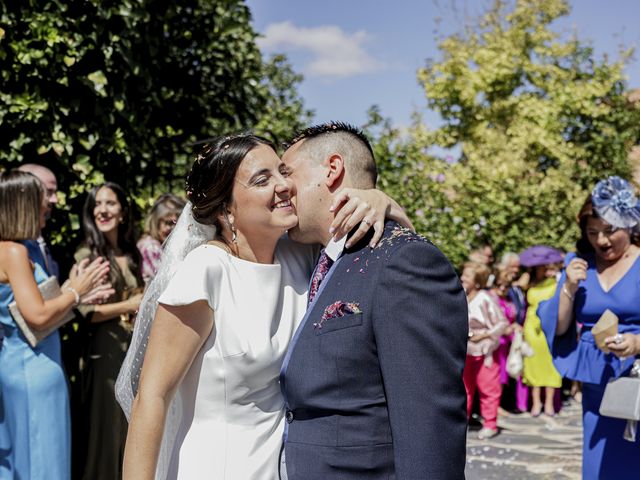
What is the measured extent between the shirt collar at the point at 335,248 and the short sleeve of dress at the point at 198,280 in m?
0.38

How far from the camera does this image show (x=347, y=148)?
262 cm

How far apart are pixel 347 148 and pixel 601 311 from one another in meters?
2.64

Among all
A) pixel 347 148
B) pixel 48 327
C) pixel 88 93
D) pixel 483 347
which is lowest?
pixel 483 347

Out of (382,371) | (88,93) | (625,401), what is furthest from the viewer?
(88,93)

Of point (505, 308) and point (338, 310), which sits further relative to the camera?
point (505, 308)

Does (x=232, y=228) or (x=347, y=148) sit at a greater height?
(x=347, y=148)

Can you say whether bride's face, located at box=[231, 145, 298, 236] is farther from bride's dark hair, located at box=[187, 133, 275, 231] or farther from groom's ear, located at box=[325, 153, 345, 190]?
groom's ear, located at box=[325, 153, 345, 190]

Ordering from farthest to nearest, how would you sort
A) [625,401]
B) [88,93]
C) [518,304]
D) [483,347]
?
[518,304] → [483,347] → [88,93] → [625,401]

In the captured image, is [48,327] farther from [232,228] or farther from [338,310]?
[338,310]

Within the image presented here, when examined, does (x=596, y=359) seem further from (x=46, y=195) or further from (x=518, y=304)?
(x=518, y=304)

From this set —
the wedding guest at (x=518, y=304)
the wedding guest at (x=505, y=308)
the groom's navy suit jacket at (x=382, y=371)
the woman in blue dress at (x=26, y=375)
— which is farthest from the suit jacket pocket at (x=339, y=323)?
the wedding guest at (x=518, y=304)

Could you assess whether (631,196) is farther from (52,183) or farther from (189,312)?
(52,183)

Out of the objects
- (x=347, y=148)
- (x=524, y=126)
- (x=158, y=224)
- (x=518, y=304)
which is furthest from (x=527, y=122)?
(x=347, y=148)

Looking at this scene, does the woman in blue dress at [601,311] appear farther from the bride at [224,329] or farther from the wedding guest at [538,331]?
the wedding guest at [538,331]
